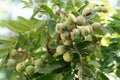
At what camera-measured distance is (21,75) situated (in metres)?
1.56

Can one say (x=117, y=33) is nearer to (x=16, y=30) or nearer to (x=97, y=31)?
(x=97, y=31)

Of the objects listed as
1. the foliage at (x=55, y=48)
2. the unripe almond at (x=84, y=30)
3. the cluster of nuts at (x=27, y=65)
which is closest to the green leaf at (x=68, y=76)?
the foliage at (x=55, y=48)

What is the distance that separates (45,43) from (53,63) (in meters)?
0.10

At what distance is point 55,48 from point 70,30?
14cm

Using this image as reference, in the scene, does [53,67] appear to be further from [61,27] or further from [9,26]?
[9,26]

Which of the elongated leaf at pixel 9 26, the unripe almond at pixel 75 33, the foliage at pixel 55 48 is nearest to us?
the unripe almond at pixel 75 33

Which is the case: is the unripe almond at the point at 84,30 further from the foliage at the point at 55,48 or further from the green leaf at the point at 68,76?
the green leaf at the point at 68,76

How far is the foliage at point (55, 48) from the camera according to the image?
139 cm

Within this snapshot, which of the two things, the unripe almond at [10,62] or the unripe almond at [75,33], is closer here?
the unripe almond at [75,33]

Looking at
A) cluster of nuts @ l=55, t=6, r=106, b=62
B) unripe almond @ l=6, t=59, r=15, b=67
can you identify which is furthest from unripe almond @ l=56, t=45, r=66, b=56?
unripe almond @ l=6, t=59, r=15, b=67

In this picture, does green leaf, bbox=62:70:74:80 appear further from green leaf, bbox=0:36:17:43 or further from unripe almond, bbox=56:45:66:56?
green leaf, bbox=0:36:17:43

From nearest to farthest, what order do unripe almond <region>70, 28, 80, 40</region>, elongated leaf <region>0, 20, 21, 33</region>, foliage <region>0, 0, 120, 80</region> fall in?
unripe almond <region>70, 28, 80, 40</region> → foliage <region>0, 0, 120, 80</region> → elongated leaf <region>0, 20, 21, 33</region>

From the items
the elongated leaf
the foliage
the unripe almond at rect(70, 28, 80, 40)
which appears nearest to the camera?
the unripe almond at rect(70, 28, 80, 40)

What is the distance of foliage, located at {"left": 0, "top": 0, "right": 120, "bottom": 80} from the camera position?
4.55ft
